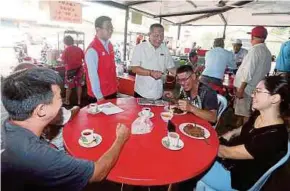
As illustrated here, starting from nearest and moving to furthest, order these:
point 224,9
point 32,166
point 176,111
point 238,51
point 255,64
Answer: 1. point 32,166
2. point 176,111
3. point 255,64
4. point 224,9
5. point 238,51

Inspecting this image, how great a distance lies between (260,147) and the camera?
1222 millimetres

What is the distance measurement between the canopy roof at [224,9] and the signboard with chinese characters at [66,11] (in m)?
0.65

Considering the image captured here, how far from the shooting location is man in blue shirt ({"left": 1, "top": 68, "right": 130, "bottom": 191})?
2.73 feet

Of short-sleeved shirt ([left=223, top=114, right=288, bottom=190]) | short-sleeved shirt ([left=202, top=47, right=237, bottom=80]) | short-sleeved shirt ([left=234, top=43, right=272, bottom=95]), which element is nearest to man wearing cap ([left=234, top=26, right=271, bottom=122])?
short-sleeved shirt ([left=234, top=43, right=272, bottom=95])

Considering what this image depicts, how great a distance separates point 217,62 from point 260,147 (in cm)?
281

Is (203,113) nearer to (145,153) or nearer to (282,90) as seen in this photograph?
(282,90)

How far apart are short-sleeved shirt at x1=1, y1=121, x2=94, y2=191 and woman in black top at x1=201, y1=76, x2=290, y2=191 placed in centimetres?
99

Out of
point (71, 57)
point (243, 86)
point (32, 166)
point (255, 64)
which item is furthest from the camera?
point (71, 57)

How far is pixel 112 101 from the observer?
217 centimetres

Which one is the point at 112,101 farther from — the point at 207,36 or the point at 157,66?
the point at 207,36

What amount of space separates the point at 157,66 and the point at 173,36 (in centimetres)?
522

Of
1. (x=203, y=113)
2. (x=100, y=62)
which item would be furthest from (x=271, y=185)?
(x=100, y=62)

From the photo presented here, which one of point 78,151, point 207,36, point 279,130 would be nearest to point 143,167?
point 78,151

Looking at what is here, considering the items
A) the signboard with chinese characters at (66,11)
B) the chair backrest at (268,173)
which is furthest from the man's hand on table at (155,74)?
the signboard with chinese characters at (66,11)
